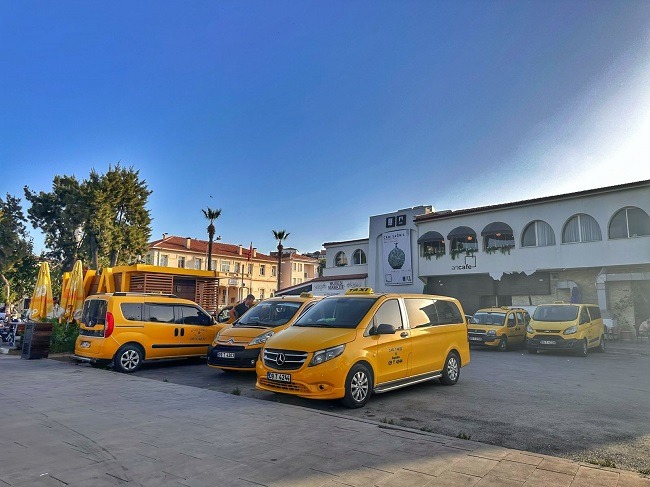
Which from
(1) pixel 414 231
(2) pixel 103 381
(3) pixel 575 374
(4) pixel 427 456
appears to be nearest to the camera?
(4) pixel 427 456

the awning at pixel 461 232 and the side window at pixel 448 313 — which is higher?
the awning at pixel 461 232

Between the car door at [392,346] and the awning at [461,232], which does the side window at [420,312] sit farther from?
the awning at [461,232]

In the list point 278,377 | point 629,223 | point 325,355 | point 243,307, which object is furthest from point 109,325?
point 629,223

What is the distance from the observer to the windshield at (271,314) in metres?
10.6

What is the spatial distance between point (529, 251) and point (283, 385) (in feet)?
80.0

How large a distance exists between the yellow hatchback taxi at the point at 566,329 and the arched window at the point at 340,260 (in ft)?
77.4

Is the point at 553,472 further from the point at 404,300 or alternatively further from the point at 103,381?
the point at 103,381

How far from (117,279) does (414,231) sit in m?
21.3

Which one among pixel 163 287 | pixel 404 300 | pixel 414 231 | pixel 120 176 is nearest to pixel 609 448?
pixel 404 300

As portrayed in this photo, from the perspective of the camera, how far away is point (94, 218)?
1528 inches

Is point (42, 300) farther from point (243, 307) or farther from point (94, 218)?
point (94, 218)

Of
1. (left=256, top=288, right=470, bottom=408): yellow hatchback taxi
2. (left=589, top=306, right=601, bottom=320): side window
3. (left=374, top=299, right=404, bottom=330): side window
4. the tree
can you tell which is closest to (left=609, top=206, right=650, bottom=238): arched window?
(left=589, top=306, right=601, bottom=320): side window

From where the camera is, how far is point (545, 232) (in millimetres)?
27484

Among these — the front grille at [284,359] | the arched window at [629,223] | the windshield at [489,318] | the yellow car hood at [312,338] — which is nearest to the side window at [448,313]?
the yellow car hood at [312,338]
